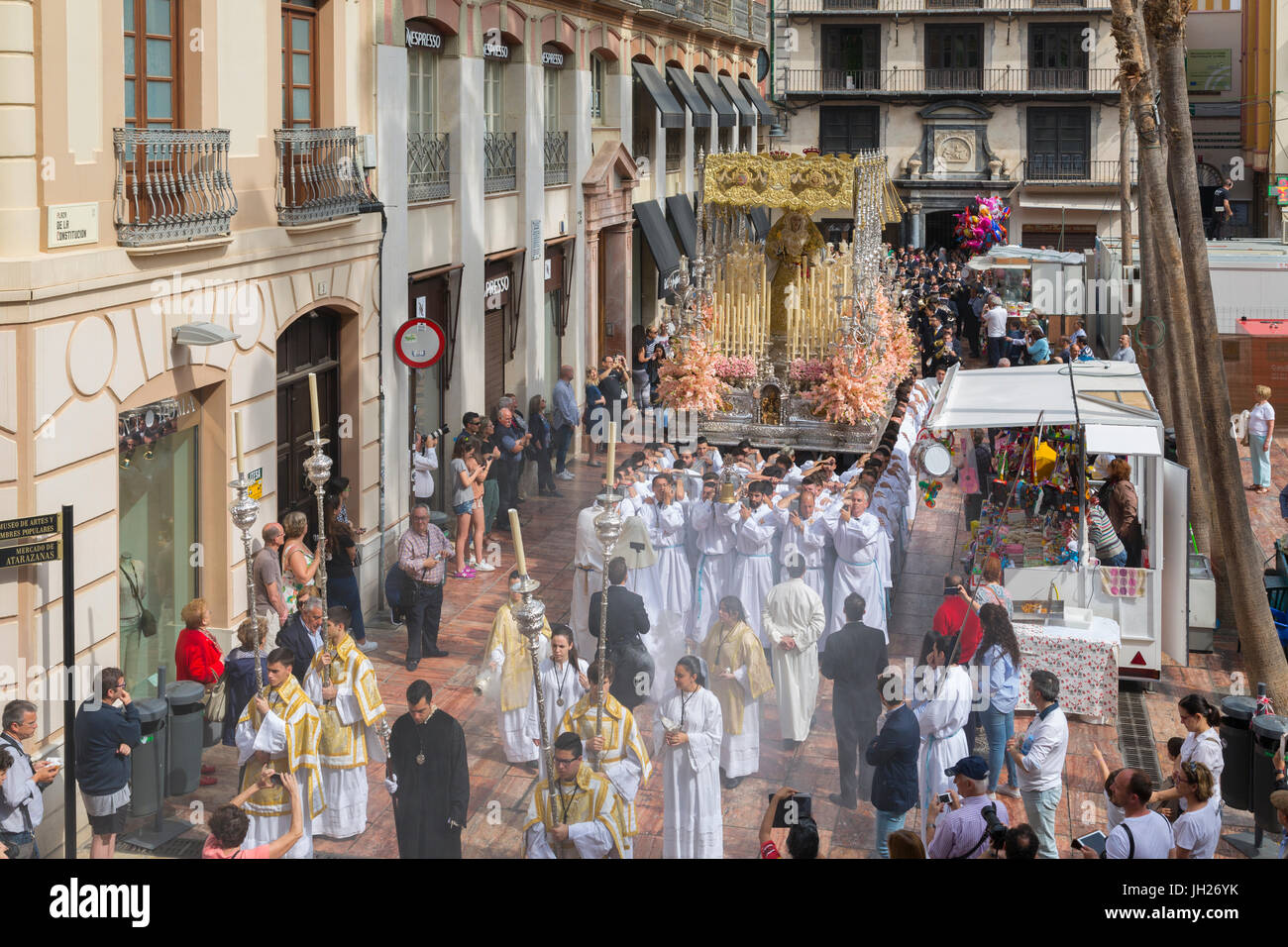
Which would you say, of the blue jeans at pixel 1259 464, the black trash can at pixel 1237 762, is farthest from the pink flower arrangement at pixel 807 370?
the black trash can at pixel 1237 762

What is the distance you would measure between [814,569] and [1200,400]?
12.6 feet

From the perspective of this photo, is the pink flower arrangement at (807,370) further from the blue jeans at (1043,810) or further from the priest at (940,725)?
the blue jeans at (1043,810)

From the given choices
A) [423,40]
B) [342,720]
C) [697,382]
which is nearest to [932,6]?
[697,382]

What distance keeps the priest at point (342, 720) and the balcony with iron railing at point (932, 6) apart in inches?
1789

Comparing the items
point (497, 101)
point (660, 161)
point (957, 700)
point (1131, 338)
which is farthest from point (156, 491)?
point (660, 161)

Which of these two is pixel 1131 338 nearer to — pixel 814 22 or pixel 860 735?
pixel 860 735

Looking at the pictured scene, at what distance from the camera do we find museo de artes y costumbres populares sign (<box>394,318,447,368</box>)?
55.0ft

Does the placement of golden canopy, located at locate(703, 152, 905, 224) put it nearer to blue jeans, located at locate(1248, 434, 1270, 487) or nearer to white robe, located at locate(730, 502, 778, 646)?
blue jeans, located at locate(1248, 434, 1270, 487)

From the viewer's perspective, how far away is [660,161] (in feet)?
109

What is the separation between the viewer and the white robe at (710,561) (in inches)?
564

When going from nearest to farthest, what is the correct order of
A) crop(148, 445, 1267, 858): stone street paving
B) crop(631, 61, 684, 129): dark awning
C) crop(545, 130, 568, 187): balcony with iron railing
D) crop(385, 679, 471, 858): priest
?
crop(385, 679, 471, 858): priest < crop(148, 445, 1267, 858): stone street paving < crop(545, 130, 568, 187): balcony with iron railing < crop(631, 61, 684, 129): dark awning

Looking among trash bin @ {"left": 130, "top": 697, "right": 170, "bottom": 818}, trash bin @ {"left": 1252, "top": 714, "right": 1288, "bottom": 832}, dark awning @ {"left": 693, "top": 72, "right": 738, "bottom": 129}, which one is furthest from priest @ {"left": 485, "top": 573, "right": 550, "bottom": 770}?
dark awning @ {"left": 693, "top": 72, "right": 738, "bottom": 129}

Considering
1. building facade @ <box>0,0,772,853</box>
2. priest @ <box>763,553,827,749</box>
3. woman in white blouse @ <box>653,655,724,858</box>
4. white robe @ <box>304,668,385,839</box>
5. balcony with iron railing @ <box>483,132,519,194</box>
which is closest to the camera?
woman in white blouse @ <box>653,655,724,858</box>

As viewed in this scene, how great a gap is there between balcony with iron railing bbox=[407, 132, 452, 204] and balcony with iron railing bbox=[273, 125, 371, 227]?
2124 mm
